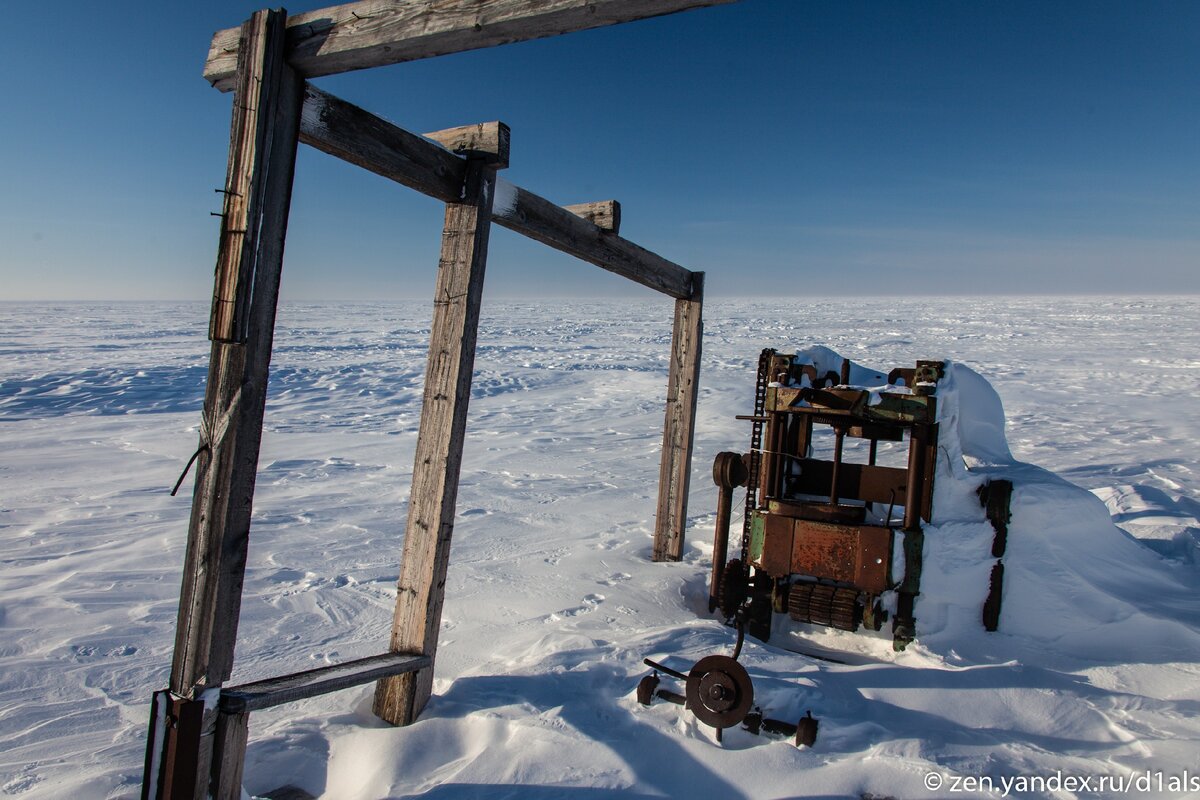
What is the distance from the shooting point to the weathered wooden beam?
4523 mm

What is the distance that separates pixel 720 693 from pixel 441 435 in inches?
59.6

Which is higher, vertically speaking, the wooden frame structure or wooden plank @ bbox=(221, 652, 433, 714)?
the wooden frame structure

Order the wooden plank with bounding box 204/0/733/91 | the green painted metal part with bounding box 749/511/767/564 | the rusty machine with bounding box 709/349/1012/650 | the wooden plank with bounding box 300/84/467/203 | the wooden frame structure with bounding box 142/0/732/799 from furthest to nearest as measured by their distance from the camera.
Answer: the green painted metal part with bounding box 749/511/767/564 → the rusty machine with bounding box 709/349/1012/650 → the wooden plank with bounding box 300/84/467/203 → the wooden frame structure with bounding box 142/0/732/799 → the wooden plank with bounding box 204/0/733/91

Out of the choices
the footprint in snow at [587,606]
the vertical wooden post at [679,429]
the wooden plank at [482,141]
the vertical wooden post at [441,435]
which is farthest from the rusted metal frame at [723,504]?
the wooden plank at [482,141]

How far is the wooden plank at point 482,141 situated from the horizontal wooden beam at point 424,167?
69 millimetres

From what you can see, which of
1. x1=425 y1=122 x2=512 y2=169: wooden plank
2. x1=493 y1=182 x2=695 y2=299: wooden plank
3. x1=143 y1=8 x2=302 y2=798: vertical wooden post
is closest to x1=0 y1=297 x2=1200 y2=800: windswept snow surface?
x1=143 y1=8 x2=302 y2=798: vertical wooden post

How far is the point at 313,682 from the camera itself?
2.56 m

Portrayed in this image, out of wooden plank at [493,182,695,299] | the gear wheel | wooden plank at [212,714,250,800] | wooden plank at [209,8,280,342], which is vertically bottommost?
wooden plank at [212,714,250,800]

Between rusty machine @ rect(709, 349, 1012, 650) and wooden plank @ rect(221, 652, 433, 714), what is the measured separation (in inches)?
72.8

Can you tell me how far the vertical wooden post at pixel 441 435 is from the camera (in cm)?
298

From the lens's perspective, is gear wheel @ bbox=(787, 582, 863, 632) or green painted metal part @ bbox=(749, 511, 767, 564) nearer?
gear wheel @ bbox=(787, 582, 863, 632)

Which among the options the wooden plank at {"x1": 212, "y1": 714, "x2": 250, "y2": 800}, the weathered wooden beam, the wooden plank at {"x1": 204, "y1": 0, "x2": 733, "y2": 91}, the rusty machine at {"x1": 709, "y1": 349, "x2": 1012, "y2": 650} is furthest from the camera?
the weathered wooden beam

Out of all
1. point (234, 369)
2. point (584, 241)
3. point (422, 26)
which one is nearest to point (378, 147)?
point (422, 26)

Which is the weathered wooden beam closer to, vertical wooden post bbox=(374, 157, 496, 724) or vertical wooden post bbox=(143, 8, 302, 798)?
vertical wooden post bbox=(374, 157, 496, 724)
